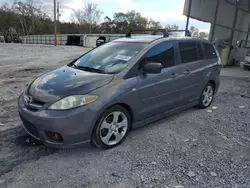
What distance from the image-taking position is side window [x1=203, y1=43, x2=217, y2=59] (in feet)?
15.5

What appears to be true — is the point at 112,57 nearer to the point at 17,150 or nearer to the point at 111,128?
the point at 111,128

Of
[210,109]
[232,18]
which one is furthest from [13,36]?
[210,109]

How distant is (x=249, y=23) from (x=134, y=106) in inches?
625

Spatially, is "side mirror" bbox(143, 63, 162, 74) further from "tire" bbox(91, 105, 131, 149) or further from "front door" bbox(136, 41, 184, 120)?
"tire" bbox(91, 105, 131, 149)

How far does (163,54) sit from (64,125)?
6.83ft

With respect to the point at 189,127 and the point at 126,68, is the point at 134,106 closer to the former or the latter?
the point at 126,68

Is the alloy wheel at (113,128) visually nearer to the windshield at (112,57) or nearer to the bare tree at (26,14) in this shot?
the windshield at (112,57)

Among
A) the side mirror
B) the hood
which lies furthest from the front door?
the hood

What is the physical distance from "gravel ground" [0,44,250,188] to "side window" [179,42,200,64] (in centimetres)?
122

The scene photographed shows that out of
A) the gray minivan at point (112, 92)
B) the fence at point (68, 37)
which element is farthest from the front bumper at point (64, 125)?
the fence at point (68, 37)

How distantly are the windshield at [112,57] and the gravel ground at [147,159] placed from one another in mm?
1181

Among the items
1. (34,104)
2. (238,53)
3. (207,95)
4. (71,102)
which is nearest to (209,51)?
(207,95)

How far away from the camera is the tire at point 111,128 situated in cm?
292

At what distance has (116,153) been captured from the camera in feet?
9.87
